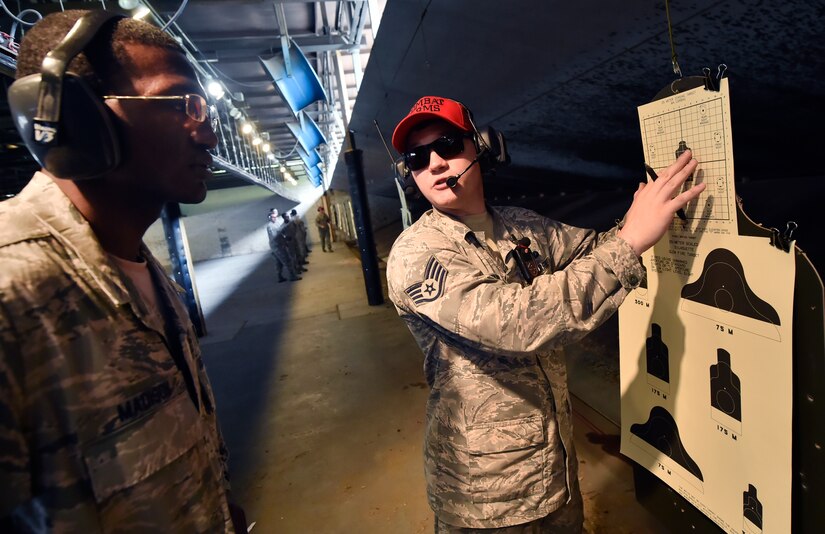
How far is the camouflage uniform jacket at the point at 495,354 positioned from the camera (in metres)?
0.90

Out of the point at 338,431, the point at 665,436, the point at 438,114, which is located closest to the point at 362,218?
the point at 338,431

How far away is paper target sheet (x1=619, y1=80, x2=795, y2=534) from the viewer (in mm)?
854

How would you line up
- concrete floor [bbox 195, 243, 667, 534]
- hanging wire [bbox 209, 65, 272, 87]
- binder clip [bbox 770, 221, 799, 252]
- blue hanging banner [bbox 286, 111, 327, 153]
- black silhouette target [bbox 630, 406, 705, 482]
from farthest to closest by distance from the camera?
blue hanging banner [bbox 286, 111, 327, 153] < hanging wire [bbox 209, 65, 272, 87] < concrete floor [bbox 195, 243, 667, 534] < black silhouette target [bbox 630, 406, 705, 482] < binder clip [bbox 770, 221, 799, 252]

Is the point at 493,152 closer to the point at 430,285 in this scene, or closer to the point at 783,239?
the point at 430,285

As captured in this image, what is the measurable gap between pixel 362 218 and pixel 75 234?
4.83 m

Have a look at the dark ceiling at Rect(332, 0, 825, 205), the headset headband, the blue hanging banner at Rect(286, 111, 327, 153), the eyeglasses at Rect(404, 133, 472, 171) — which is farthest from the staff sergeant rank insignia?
the blue hanging banner at Rect(286, 111, 327, 153)

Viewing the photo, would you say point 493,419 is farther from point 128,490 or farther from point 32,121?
point 32,121

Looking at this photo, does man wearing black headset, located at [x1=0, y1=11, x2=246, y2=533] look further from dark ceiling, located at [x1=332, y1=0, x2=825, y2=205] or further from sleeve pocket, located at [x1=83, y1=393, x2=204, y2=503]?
dark ceiling, located at [x1=332, y1=0, x2=825, y2=205]

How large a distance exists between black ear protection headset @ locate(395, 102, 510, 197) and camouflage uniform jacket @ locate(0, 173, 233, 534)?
0.91 meters

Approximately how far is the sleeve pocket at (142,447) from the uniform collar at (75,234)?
251 millimetres

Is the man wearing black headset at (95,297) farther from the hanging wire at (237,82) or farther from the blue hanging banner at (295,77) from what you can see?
the hanging wire at (237,82)

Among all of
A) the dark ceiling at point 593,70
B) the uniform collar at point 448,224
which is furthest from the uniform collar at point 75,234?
the dark ceiling at point 593,70

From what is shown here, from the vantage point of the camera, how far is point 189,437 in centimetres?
86

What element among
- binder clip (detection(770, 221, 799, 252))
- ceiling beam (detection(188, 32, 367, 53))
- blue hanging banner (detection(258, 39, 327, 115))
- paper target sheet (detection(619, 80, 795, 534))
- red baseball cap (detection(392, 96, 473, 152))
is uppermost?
ceiling beam (detection(188, 32, 367, 53))
